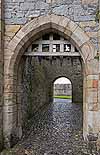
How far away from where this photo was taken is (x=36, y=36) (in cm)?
467

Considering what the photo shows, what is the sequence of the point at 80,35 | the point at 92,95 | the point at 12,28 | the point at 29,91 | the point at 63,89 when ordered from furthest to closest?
the point at 63,89, the point at 29,91, the point at 12,28, the point at 80,35, the point at 92,95

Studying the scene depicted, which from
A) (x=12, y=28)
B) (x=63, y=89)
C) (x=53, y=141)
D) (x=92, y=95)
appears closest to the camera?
(x=92, y=95)

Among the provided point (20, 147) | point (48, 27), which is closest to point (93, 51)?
point (48, 27)

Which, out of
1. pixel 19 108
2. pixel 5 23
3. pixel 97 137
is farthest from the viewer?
pixel 19 108

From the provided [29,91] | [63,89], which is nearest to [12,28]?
[29,91]

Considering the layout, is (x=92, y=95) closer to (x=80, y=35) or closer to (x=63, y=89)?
→ (x=80, y=35)

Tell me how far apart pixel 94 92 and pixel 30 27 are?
1.85 meters

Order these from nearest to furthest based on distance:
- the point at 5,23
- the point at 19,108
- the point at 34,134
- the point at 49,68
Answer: the point at 5,23
the point at 19,108
the point at 34,134
the point at 49,68

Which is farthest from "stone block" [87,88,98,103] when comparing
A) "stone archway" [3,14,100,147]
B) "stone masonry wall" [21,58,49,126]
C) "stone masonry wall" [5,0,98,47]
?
"stone masonry wall" [21,58,49,126]

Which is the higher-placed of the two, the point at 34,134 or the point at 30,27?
the point at 30,27

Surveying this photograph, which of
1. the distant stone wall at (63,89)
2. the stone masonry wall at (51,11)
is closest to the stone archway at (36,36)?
the stone masonry wall at (51,11)

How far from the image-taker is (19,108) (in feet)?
16.4

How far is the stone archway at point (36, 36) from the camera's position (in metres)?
4.25

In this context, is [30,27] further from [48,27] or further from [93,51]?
[93,51]
